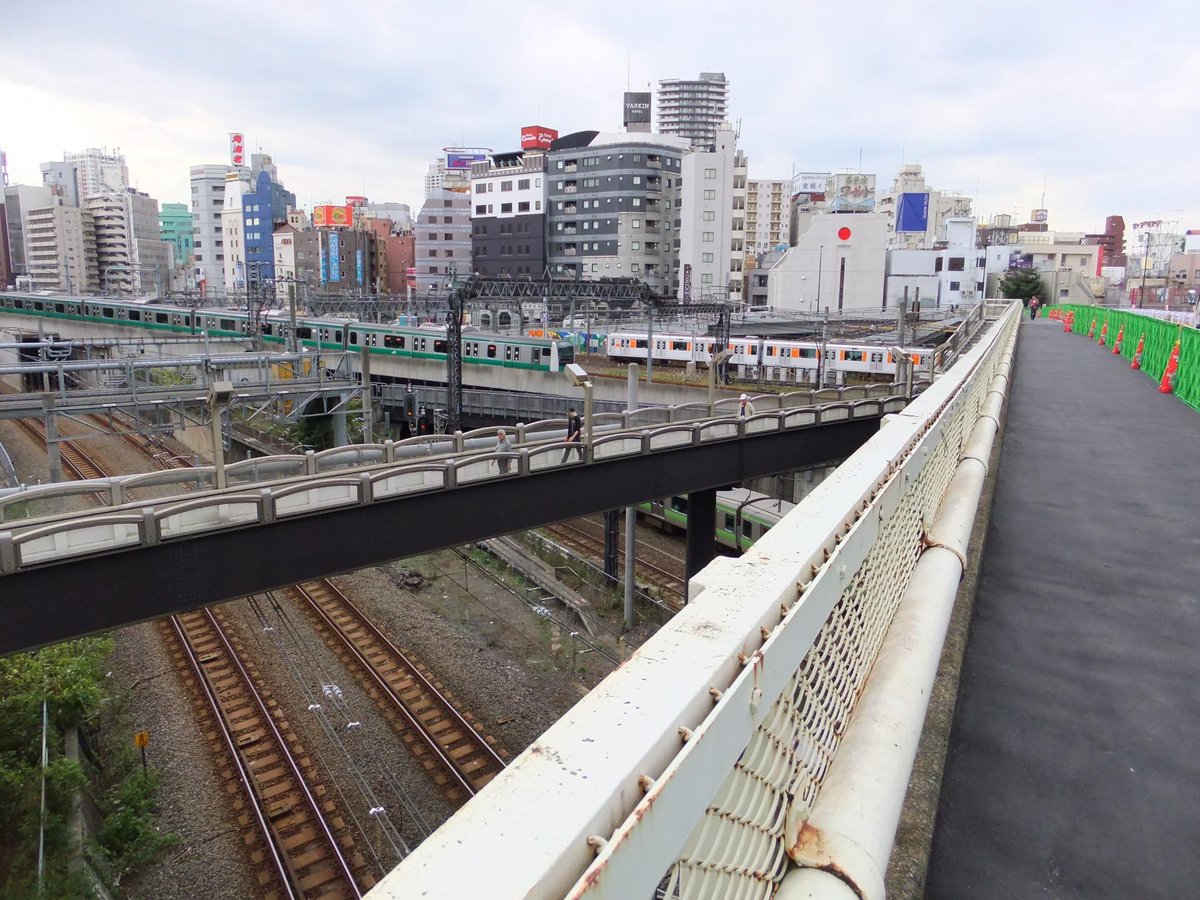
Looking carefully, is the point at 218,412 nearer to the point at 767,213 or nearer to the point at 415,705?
the point at 415,705

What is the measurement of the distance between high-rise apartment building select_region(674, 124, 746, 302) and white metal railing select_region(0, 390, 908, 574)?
150ft

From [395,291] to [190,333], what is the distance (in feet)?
166

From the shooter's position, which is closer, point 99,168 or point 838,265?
point 838,265

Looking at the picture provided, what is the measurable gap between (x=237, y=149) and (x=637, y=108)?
5297 centimetres

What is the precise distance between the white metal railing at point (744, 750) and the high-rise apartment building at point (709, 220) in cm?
5710

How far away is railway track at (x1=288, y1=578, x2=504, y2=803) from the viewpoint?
11844 mm

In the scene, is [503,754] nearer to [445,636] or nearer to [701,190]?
[445,636]

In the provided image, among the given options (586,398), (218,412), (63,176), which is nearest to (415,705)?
(586,398)

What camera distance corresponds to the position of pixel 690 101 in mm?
148250

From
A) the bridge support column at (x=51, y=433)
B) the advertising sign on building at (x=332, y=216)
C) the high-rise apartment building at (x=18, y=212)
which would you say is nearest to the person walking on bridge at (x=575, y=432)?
the bridge support column at (x=51, y=433)

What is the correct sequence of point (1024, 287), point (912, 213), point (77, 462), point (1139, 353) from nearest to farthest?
point (1139, 353)
point (77, 462)
point (1024, 287)
point (912, 213)

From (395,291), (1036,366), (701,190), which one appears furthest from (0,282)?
(1036,366)

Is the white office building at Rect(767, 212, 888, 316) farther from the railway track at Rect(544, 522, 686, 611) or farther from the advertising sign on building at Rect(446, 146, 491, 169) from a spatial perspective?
the advertising sign on building at Rect(446, 146, 491, 169)

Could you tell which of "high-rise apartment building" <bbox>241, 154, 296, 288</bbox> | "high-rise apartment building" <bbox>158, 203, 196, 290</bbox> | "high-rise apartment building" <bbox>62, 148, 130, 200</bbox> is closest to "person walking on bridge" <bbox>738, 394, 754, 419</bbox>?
"high-rise apartment building" <bbox>241, 154, 296, 288</bbox>
